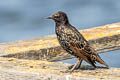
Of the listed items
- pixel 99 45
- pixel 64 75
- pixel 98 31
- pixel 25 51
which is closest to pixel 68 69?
pixel 64 75

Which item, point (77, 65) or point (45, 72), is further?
point (77, 65)

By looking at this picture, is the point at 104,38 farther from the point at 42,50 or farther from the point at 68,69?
the point at 68,69

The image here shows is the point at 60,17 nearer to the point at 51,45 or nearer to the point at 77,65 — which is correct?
the point at 77,65

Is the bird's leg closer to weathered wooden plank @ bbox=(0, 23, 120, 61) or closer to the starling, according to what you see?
the starling

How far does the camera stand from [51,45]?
511 centimetres

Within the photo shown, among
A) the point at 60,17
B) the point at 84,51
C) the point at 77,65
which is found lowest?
the point at 77,65

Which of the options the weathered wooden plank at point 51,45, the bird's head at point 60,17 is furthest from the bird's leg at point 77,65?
the weathered wooden plank at point 51,45

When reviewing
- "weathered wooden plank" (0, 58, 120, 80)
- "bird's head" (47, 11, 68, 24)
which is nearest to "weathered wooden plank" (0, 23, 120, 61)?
"bird's head" (47, 11, 68, 24)

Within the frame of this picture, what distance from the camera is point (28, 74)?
3.46 m

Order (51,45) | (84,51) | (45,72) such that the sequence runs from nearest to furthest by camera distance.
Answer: (45,72) → (84,51) → (51,45)

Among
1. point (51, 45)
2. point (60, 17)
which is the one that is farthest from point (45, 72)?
point (51, 45)

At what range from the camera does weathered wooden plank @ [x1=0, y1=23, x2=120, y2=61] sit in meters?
4.95

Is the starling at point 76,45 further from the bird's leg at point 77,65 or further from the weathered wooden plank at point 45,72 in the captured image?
the weathered wooden plank at point 45,72

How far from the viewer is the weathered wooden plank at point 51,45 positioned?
4.95 m
